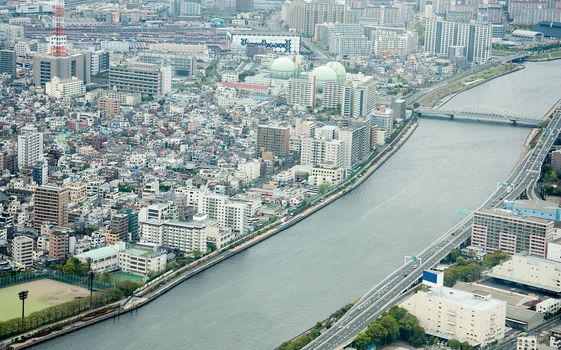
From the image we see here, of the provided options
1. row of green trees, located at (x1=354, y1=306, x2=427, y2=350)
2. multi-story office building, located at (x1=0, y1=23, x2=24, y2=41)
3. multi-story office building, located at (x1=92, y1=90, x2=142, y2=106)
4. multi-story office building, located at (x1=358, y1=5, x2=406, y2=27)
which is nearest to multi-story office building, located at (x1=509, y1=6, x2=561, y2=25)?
multi-story office building, located at (x1=358, y1=5, x2=406, y2=27)

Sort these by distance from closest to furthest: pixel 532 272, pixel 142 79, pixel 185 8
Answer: pixel 532 272
pixel 142 79
pixel 185 8

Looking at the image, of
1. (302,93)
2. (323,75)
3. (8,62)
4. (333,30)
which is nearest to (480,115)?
(323,75)

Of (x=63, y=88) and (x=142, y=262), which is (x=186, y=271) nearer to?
(x=142, y=262)

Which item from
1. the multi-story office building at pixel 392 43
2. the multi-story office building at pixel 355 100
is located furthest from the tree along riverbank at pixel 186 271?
the multi-story office building at pixel 392 43

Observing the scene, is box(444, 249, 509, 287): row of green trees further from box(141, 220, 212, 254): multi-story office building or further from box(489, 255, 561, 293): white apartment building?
box(141, 220, 212, 254): multi-story office building

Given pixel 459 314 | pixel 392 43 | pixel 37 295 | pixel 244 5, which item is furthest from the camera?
pixel 244 5

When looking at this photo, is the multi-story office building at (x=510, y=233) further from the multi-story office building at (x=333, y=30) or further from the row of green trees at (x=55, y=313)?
the multi-story office building at (x=333, y=30)

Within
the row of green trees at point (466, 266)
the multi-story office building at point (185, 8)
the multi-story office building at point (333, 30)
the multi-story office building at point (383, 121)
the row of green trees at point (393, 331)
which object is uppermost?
the multi-story office building at point (185, 8)
